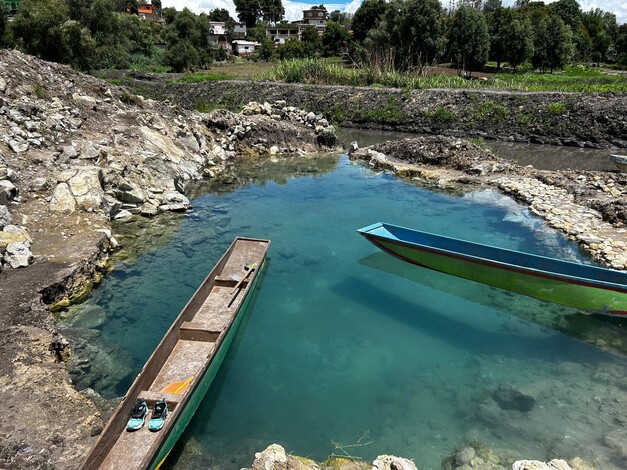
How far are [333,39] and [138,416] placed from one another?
76.8m

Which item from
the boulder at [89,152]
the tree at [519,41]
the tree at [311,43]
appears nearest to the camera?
the boulder at [89,152]

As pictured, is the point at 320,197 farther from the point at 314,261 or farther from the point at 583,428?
the point at 583,428

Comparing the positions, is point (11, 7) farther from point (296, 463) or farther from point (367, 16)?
point (296, 463)

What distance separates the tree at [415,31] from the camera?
44906 millimetres

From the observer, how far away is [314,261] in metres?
12.6

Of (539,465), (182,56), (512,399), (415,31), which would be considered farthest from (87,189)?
(182,56)

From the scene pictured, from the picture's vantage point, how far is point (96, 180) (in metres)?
14.1

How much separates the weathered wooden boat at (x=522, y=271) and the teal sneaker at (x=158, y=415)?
7014 mm

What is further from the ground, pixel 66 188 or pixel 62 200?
Result: pixel 66 188

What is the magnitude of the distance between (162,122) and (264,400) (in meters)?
18.4

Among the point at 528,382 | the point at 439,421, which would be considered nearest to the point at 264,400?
the point at 439,421

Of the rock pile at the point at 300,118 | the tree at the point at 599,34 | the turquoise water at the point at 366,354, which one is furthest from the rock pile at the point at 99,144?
the tree at the point at 599,34

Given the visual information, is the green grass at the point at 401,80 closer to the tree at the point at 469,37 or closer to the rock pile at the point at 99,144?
the tree at the point at 469,37

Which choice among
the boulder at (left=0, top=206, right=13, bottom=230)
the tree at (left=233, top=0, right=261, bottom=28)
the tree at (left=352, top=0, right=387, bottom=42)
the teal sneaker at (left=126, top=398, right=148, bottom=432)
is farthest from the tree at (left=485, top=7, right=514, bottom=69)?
the tree at (left=233, top=0, right=261, bottom=28)
